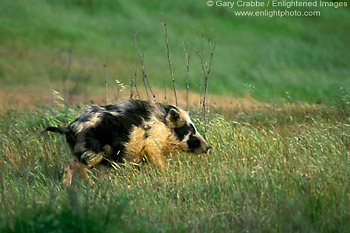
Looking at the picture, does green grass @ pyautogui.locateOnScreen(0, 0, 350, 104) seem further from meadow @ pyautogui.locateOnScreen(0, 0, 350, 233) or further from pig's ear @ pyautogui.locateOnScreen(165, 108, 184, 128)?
pig's ear @ pyautogui.locateOnScreen(165, 108, 184, 128)

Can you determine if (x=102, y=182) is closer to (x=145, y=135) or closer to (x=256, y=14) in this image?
(x=145, y=135)

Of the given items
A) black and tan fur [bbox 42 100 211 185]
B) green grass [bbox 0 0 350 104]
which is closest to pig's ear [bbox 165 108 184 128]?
black and tan fur [bbox 42 100 211 185]

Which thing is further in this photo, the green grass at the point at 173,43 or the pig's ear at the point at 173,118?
the green grass at the point at 173,43

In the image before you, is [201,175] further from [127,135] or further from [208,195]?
[127,135]

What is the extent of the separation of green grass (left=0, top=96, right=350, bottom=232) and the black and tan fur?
0.73 ft

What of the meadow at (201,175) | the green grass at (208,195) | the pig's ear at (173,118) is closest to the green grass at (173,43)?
the meadow at (201,175)

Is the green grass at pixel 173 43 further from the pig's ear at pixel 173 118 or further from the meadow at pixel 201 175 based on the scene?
the pig's ear at pixel 173 118

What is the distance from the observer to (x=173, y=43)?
25219 millimetres

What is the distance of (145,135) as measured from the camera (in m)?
6.12

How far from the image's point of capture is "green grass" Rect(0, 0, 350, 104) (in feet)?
65.6

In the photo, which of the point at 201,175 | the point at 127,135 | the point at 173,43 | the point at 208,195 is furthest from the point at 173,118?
the point at 173,43

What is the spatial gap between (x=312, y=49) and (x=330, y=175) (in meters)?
24.5

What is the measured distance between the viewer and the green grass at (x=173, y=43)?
1998 centimetres

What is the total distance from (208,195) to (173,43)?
2065 centimetres
